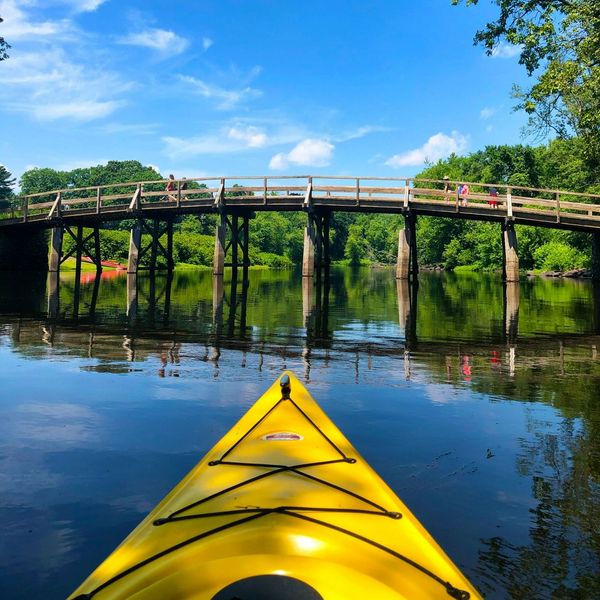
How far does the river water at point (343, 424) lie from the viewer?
3.18m

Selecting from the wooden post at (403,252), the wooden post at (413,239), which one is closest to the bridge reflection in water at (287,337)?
the wooden post at (403,252)

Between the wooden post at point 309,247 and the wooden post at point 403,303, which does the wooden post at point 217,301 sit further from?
the wooden post at point 403,303

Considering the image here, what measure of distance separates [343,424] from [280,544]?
11.1 ft

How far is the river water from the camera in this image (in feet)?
10.4

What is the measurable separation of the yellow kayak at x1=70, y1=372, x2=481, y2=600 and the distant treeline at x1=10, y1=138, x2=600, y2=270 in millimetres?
29622

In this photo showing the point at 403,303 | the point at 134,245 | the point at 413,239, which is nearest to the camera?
the point at 403,303

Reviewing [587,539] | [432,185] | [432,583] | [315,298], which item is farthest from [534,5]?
[432,185]

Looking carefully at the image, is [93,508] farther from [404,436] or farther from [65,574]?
[404,436]

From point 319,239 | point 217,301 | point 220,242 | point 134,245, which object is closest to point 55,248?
point 134,245

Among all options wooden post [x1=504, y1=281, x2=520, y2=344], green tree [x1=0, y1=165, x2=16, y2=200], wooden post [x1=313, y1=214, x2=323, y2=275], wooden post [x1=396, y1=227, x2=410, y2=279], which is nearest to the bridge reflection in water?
wooden post [x1=504, y1=281, x2=520, y2=344]

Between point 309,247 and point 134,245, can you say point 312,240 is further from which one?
point 134,245

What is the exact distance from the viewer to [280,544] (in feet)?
7.16

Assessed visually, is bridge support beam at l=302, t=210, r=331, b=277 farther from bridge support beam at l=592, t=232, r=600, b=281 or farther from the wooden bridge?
bridge support beam at l=592, t=232, r=600, b=281

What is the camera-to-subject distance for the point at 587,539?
3.25 meters
